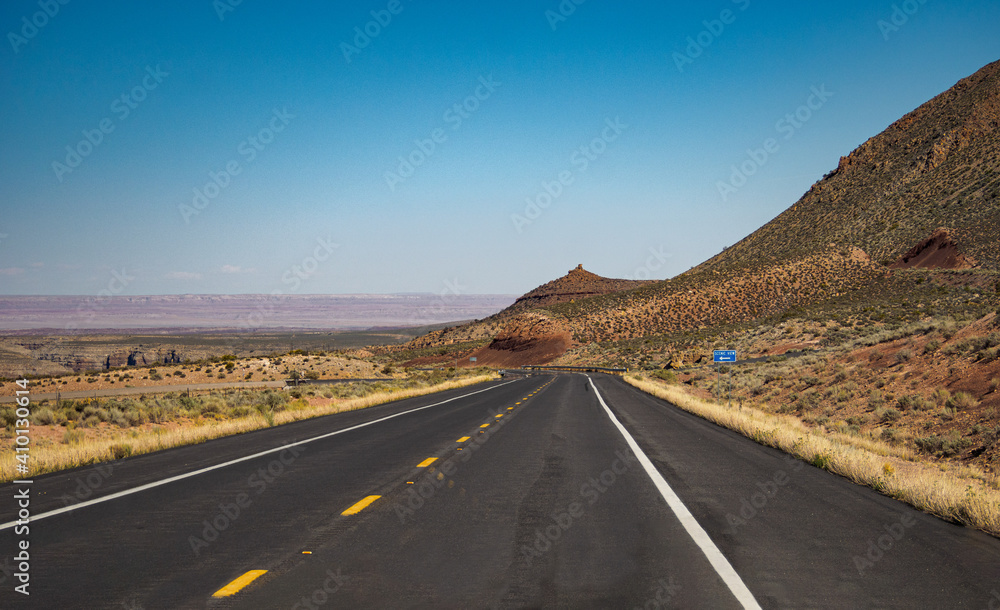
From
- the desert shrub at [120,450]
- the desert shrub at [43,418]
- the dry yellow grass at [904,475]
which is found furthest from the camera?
the desert shrub at [43,418]

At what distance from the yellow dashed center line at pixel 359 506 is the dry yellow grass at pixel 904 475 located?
21.3 ft

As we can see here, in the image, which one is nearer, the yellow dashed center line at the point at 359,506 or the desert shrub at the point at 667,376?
the yellow dashed center line at the point at 359,506

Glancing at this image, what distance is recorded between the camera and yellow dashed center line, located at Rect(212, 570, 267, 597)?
469 cm

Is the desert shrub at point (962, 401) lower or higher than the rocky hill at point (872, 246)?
lower

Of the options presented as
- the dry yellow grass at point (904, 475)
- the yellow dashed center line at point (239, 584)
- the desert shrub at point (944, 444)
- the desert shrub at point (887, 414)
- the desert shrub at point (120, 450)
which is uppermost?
the desert shrub at point (120, 450)

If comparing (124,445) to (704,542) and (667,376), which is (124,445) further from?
(667,376)

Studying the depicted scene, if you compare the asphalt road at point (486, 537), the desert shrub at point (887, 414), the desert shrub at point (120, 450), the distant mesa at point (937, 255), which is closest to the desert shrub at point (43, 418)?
the desert shrub at point (120, 450)

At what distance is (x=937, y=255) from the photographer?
6875 centimetres

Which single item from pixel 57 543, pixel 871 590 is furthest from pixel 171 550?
pixel 871 590

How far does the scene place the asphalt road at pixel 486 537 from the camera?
4.72 meters

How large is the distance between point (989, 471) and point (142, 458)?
1621 cm

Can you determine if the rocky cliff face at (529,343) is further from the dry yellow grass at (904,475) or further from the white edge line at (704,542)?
the white edge line at (704,542)

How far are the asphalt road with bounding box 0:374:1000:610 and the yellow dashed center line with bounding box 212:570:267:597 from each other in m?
0.04

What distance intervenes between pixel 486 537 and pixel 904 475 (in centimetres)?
705
